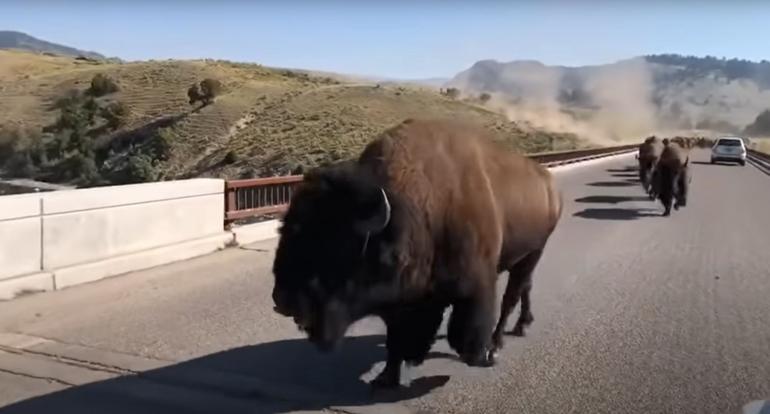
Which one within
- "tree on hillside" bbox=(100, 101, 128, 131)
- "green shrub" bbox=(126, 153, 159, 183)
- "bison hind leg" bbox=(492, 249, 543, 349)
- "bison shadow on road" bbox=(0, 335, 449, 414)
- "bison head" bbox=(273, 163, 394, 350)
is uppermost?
"bison head" bbox=(273, 163, 394, 350)

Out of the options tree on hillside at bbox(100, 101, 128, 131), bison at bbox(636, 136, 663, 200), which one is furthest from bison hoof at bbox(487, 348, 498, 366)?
tree on hillside at bbox(100, 101, 128, 131)

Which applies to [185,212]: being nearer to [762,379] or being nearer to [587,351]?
[587,351]

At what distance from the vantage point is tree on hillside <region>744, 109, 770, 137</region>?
180 meters

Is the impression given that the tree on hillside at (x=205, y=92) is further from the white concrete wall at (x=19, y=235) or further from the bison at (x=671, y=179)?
the white concrete wall at (x=19, y=235)

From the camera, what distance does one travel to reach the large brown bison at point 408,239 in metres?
4.68

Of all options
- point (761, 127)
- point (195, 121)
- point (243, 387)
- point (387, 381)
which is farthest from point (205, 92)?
point (761, 127)

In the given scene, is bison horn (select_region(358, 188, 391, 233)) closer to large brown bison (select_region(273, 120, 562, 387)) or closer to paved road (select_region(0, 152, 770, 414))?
large brown bison (select_region(273, 120, 562, 387))

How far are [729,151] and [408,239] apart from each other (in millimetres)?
55350

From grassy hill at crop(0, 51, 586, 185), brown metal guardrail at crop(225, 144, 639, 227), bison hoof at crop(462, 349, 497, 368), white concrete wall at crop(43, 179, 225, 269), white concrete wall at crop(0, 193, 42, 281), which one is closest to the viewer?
bison hoof at crop(462, 349, 497, 368)

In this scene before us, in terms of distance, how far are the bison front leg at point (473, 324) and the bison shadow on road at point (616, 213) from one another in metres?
14.2

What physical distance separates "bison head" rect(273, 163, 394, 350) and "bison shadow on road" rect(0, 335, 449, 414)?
132 cm

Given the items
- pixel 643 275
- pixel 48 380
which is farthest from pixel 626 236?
pixel 48 380

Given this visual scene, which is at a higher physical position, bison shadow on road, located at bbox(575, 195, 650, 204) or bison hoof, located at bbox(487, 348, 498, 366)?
bison hoof, located at bbox(487, 348, 498, 366)

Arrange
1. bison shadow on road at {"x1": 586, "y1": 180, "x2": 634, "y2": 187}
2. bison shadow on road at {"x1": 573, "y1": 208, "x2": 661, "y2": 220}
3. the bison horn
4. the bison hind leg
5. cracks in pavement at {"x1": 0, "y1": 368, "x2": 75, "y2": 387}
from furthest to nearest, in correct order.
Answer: bison shadow on road at {"x1": 586, "y1": 180, "x2": 634, "y2": 187}
bison shadow on road at {"x1": 573, "y1": 208, "x2": 661, "y2": 220}
the bison hind leg
cracks in pavement at {"x1": 0, "y1": 368, "x2": 75, "y2": 387}
the bison horn
